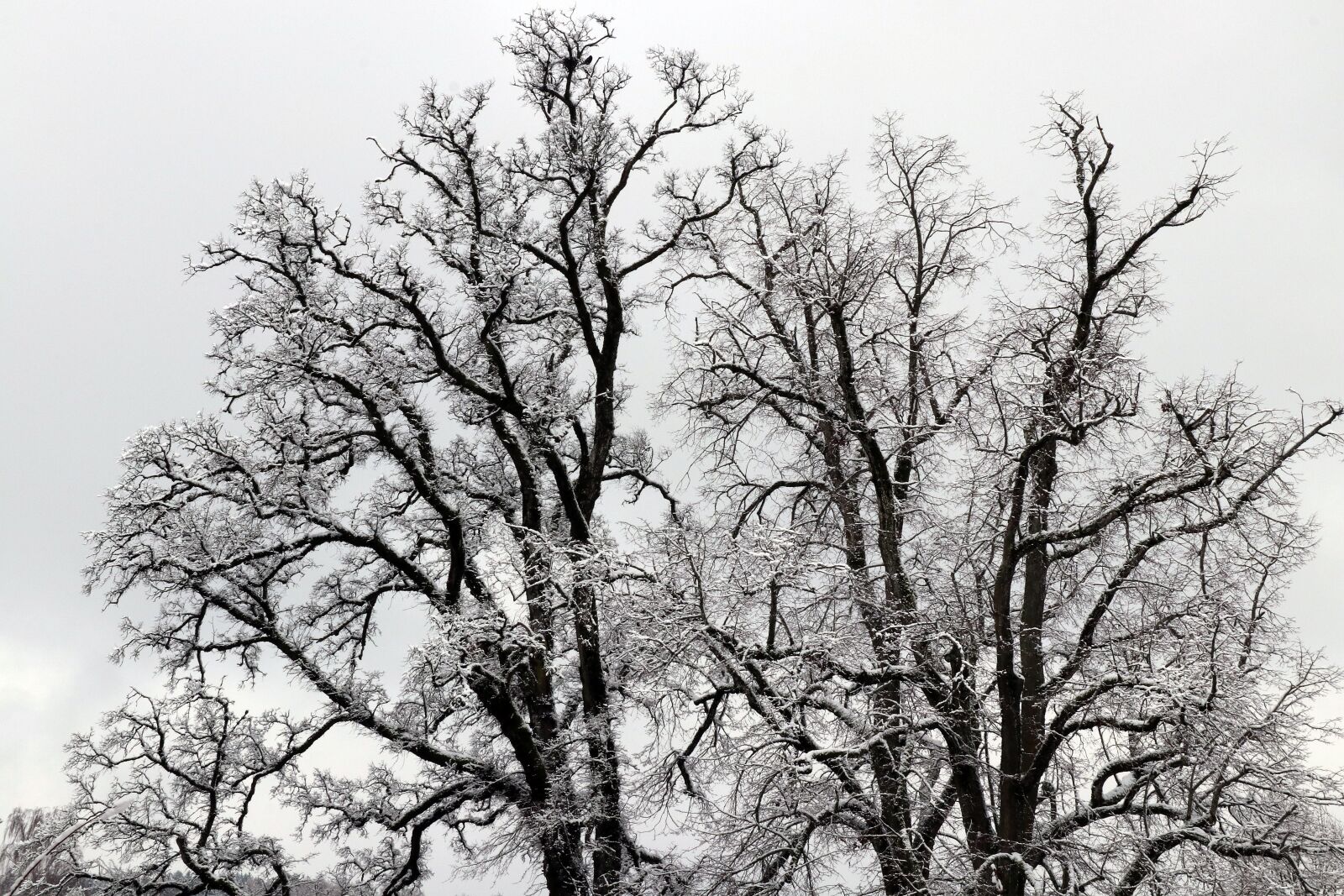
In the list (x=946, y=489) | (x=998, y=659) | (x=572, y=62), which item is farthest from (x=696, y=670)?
(x=572, y=62)

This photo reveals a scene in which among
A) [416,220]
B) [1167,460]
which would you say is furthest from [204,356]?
[1167,460]

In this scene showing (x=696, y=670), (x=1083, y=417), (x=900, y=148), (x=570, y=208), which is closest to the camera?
(x=696, y=670)

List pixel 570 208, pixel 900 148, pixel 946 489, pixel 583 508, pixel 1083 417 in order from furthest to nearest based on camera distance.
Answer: pixel 583 508 → pixel 570 208 → pixel 900 148 → pixel 946 489 → pixel 1083 417

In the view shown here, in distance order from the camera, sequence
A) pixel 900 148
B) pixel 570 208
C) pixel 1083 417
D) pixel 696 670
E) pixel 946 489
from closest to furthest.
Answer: pixel 696 670 → pixel 1083 417 → pixel 946 489 → pixel 900 148 → pixel 570 208

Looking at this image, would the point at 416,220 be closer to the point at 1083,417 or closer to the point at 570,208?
the point at 570,208

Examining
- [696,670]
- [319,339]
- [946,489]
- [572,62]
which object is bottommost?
[696,670]

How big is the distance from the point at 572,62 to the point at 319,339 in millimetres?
5235

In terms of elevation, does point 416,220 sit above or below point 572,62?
below

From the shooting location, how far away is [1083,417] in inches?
435

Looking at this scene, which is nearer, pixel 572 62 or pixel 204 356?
pixel 204 356

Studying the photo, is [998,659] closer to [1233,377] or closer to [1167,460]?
[1167,460]

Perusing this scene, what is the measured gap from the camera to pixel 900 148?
14.0 m

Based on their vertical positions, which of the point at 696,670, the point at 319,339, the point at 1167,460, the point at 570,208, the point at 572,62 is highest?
the point at 572,62

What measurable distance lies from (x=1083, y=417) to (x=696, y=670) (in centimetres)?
447
